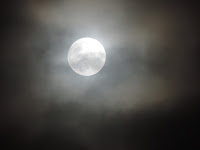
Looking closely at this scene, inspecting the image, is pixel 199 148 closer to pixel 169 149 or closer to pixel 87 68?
pixel 169 149

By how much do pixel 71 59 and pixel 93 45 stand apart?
0.47 metres

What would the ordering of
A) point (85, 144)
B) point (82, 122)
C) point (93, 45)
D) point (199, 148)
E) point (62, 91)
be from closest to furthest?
point (93, 45)
point (62, 91)
point (82, 122)
point (199, 148)
point (85, 144)

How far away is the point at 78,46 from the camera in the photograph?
11.1 feet

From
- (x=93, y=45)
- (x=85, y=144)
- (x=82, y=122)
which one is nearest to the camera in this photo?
(x=93, y=45)

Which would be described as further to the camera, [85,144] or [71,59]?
[85,144]

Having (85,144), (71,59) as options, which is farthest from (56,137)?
(71,59)

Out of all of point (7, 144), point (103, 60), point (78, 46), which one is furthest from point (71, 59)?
point (7, 144)

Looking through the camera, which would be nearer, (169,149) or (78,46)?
(78,46)

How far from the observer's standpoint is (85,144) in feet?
20.2

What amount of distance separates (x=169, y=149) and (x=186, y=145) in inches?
21.0

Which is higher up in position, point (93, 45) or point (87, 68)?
point (93, 45)

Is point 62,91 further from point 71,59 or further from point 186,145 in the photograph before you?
point 186,145

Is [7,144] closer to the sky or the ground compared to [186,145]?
closer to the ground

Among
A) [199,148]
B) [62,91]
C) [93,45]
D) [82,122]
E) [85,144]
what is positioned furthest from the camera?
[85,144]
